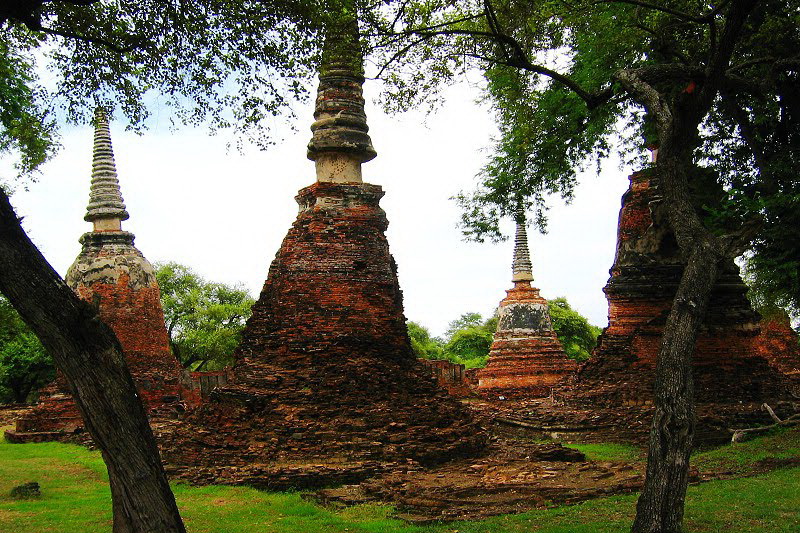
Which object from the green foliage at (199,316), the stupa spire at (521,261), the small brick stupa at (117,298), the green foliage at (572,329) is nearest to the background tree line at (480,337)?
the green foliage at (572,329)

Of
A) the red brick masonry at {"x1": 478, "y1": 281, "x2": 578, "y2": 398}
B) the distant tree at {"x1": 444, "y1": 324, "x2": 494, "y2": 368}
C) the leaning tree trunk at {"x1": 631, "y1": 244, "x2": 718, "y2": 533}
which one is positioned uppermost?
the distant tree at {"x1": 444, "y1": 324, "x2": 494, "y2": 368}

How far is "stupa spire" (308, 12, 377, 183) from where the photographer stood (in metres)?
12.8

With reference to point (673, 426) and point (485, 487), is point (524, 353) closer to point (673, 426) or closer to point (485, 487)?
point (485, 487)

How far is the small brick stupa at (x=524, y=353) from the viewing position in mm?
24750

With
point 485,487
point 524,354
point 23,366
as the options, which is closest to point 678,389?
point 485,487

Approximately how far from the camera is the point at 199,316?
34.9 meters

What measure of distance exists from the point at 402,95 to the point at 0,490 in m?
7.50

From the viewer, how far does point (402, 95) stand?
10.9m

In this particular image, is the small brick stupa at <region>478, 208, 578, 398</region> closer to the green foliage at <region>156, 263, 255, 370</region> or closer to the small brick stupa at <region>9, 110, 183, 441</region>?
the small brick stupa at <region>9, 110, 183, 441</region>

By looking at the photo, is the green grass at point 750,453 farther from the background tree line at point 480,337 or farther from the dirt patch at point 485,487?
the background tree line at point 480,337

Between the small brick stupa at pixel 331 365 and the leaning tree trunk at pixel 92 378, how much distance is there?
4544 millimetres

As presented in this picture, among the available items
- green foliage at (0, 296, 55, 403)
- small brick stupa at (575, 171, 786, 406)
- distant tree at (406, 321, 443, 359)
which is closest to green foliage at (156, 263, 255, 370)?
green foliage at (0, 296, 55, 403)

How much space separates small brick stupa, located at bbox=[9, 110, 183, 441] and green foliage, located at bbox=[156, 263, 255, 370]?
1422 cm

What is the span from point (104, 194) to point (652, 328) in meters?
12.9
